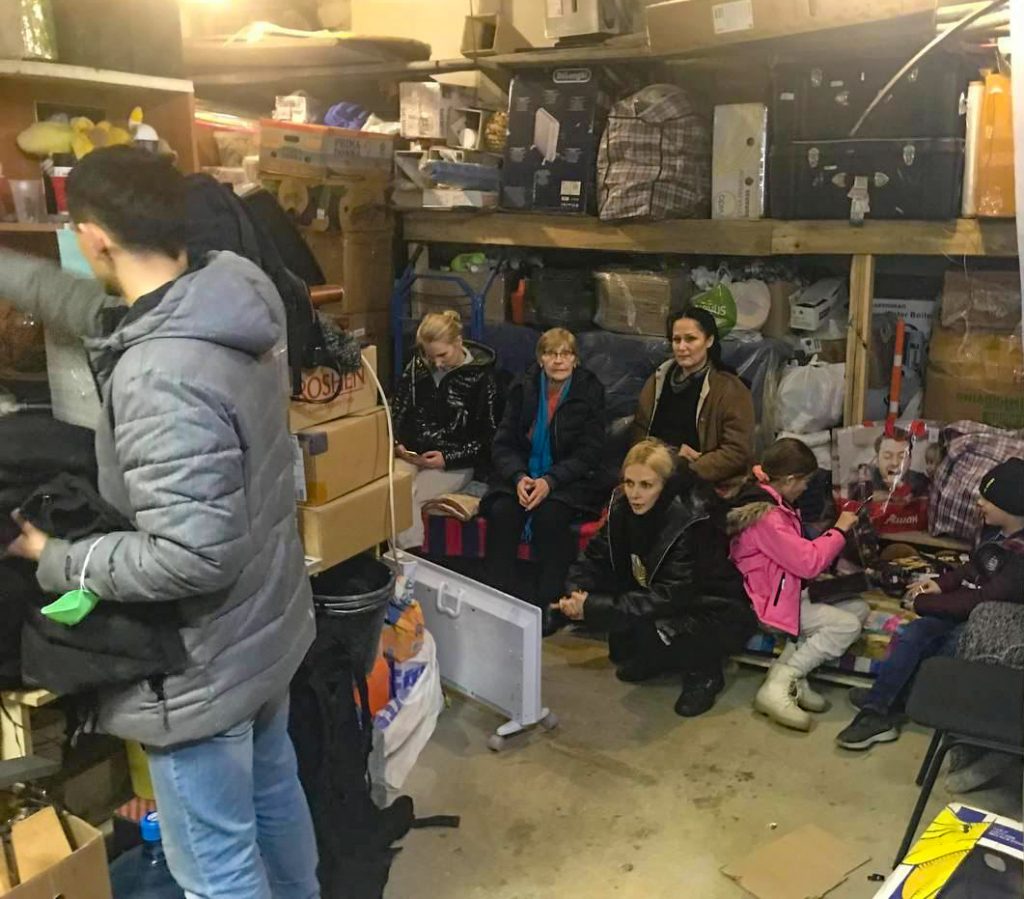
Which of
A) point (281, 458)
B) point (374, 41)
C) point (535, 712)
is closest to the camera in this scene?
point (281, 458)

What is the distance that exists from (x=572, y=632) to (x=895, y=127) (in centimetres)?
200

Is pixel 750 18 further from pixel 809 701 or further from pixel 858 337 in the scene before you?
pixel 809 701

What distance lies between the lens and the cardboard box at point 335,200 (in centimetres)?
399

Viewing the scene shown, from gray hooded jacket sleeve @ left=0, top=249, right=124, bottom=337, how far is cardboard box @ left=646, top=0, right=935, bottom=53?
243cm

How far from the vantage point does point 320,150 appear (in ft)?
13.4

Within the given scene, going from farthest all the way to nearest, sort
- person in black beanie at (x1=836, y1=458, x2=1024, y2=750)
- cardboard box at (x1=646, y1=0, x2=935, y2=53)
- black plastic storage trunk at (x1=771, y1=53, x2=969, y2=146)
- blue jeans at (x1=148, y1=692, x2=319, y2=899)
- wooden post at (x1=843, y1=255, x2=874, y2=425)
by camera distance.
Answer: wooden post at (x1=843, y1=255, x2=874, y2=425)
black plastic storage trunk at (x1=771, y1=53, x2=969, y2=146)
cardboard box at (x1=646, y1=0, x2=935, y2=53)
person in black beanie at (x1=836, y1=458, x2=1024, y2=750)
blue jeans at (x1=148, y1=692, x2=319, y2=899)

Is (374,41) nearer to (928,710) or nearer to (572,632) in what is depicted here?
(572,632)

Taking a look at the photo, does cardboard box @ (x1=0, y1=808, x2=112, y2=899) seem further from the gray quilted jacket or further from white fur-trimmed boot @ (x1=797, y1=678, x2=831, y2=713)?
white fur-trimmed boot @ (x1=797, y1=678, x2=831, y2=713)

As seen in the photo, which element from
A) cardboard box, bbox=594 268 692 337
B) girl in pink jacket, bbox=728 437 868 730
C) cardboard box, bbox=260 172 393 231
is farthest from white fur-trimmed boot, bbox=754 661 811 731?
cardboard box, bbox=260 172 393 231

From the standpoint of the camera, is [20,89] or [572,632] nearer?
[20,89]

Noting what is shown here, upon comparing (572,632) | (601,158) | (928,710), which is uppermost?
(601,158)

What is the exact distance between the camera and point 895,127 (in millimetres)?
3375

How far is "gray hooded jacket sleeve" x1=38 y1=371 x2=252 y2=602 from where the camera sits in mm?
1382

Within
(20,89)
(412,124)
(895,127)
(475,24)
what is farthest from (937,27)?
(20,89)
